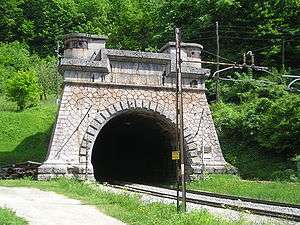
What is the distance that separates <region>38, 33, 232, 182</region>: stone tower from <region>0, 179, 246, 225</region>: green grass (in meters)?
2.73

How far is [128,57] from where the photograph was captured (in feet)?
72.9

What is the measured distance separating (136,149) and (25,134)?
26.4 feet

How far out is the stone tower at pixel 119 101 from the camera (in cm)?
2088

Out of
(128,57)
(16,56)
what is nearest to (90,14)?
(16,56)

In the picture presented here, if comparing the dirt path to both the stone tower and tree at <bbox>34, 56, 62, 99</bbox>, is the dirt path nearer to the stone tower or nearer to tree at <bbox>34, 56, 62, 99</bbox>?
the stone tower

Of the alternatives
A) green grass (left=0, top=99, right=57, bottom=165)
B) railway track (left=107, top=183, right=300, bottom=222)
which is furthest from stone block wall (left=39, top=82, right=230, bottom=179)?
green grass (left=0, top=99, right=57, bottom=165)

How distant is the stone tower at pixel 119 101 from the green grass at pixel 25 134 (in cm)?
798

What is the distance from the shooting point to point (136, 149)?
3108cm

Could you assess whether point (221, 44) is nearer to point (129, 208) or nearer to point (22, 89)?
point (22, 89)

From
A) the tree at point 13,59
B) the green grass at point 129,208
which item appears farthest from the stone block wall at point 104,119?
the tree at point 13,59

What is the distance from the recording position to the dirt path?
412 inches

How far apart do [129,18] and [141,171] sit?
2460cm

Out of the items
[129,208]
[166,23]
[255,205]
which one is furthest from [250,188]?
[166,23]

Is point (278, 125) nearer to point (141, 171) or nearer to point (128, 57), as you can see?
point (128, 57)
